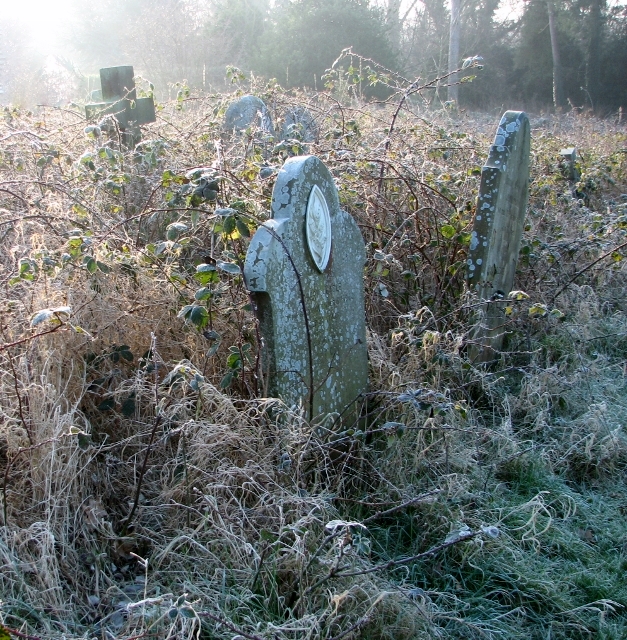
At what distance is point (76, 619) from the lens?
73.4 inches

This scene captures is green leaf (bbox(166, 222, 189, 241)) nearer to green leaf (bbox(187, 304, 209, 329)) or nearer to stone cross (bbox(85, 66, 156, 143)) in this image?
green leaf (bbox(187, 304, 209, 329))

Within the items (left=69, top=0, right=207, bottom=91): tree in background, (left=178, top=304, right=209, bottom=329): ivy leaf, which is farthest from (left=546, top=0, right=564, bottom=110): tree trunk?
(left=178, top=304, right=209, bottom=329): ivy leaf

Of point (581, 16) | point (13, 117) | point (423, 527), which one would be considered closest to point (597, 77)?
point (581, 16)

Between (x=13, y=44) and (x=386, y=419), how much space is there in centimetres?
3132

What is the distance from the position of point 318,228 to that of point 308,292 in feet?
0.85

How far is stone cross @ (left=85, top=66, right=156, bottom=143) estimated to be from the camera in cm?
481

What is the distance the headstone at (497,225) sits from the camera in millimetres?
3695

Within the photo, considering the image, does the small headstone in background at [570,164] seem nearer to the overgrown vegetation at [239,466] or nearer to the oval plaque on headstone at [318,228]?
the overgrown vegetation at [239,466]

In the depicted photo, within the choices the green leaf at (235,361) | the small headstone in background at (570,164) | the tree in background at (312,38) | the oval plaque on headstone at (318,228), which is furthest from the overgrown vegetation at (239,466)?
the tree in background at (312,38)

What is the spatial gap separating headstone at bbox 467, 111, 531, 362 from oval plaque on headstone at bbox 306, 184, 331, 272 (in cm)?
125

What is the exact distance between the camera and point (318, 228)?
262cm

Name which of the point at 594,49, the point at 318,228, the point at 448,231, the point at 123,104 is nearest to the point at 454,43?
the point at 594,49

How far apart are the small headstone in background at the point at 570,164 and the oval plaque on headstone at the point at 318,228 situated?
4.75 meters

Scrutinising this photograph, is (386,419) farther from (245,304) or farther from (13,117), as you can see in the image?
(13,117)
